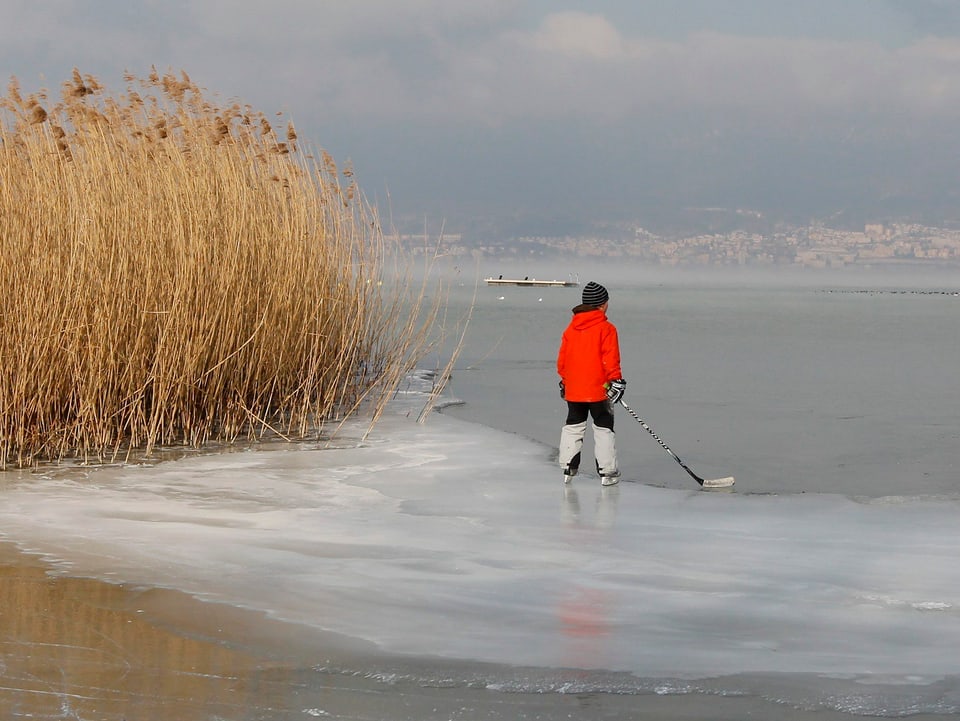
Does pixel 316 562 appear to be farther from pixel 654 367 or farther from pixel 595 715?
pixel 654 367

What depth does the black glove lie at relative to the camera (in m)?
7.69

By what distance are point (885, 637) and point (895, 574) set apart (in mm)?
1021

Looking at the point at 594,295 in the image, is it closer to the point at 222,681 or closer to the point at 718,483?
the point at 718,483

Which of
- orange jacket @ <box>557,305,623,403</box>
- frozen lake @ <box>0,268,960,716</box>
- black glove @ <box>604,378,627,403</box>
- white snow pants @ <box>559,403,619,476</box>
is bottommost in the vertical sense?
frozen lake @ <box>0,268,960,716</box>

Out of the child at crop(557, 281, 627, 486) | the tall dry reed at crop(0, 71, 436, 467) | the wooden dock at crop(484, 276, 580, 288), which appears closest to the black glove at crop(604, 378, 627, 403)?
the child at crop(557, 281, 627, 486)

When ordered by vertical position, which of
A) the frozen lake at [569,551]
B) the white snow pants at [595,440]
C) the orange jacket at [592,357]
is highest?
the orange jacket at [592,357]

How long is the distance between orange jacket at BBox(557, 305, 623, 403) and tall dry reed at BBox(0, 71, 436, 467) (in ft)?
8.52

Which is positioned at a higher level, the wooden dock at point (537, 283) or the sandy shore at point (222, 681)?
the wooden dock at point (537, 283)

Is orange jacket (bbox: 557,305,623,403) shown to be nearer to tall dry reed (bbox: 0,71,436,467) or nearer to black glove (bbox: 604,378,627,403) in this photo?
black glove (bbox: 604,378,627,403)

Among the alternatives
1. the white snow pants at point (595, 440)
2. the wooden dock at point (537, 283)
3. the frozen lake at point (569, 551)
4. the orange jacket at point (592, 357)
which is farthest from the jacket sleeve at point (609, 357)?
the wooden dock at point (537, 283)

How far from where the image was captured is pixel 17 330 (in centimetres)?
788

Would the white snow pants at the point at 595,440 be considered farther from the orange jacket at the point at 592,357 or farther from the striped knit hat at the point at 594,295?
the striped knit hat at the point at 594,295

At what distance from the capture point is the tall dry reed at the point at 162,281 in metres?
8.09

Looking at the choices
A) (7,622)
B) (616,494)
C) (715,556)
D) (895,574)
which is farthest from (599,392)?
(7,622)
